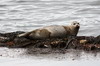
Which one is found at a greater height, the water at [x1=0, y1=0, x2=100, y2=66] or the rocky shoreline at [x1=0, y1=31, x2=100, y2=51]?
the rocky shoreline at [x1=0, y1=31, x2=100, y2=51]

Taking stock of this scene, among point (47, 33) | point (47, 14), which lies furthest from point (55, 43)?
point (47, 14)

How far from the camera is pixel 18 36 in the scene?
9.83 meters

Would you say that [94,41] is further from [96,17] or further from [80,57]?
[96,17]

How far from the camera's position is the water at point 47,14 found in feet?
47.6

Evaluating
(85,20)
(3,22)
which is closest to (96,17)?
(85,20)

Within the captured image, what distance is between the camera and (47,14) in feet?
56.6

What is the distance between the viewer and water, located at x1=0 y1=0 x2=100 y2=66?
47.6 feet

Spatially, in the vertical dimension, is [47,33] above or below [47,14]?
above

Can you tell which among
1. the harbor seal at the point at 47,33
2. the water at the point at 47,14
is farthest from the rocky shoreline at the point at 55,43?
the water at the point at 47,14

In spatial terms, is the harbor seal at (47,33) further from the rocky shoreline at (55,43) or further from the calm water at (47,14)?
the calm water at (47,14)

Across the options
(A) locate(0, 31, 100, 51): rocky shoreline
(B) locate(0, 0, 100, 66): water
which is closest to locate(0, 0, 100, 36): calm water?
(B) locate(0, 0, 100, 66): water

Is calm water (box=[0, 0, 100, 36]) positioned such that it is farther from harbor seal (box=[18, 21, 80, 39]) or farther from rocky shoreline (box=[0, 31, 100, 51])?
rocky shoreline (box=[0, 31, 100, 51])

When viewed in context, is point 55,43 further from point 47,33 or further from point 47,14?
point 47,14

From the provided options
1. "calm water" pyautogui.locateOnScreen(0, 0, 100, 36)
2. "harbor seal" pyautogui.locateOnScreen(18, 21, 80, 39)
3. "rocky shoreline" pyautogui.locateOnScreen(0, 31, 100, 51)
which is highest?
"harbor seal" pyautogui.locateOnScreen(18, 21, 80, 39)
